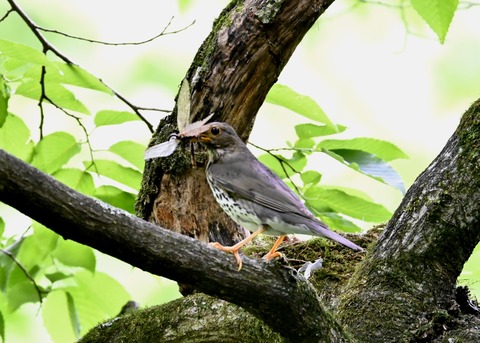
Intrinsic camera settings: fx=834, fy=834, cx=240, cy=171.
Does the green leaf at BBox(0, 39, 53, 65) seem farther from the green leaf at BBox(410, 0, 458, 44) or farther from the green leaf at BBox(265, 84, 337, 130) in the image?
the green leaf at BBox(410, 0, 458, 44)

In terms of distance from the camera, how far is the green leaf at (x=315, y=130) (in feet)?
16.4

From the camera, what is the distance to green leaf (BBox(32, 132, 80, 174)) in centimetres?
502

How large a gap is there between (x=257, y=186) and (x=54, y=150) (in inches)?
56.8

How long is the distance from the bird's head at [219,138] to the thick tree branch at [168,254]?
52.2 inches

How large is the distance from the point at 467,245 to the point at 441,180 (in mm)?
338

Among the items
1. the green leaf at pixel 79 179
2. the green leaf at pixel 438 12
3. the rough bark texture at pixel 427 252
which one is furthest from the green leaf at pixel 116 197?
the green leaf at pixel 438 12

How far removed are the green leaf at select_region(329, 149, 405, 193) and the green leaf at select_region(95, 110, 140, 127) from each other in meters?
1.26

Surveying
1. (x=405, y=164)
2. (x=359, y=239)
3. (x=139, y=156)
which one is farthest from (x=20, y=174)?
(x=405, y=164)

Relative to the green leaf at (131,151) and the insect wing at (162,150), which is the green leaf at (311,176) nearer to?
the green leaf at (131,151)

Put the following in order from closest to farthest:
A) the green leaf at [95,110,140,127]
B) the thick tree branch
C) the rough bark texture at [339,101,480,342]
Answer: the thick tree branch < the rough bark texture at [339,101,480,342] < the green leaf at [95,110,140,127]

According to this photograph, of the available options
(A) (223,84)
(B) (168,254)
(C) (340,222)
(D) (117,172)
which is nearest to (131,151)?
(D) (117,172)

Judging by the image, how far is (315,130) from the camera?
5051mm

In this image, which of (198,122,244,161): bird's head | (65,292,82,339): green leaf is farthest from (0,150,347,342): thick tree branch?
(65,292,82,339): green leaf

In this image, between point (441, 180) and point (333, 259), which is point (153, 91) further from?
point (441, 180)
